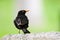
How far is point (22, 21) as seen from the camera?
2152 mm

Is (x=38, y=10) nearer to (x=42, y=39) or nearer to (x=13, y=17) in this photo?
(x=13, y=17)

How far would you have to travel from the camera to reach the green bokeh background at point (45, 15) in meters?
2.20

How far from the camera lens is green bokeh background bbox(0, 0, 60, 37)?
2201mm

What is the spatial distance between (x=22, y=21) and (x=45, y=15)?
0.45m

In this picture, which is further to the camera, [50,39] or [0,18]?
[0,18]

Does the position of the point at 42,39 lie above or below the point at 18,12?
below

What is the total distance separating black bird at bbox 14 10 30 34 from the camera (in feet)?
7.08

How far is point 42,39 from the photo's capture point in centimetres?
165

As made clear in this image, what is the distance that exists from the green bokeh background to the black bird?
0.27 feet

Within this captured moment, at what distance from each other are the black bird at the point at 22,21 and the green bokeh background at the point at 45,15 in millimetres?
82

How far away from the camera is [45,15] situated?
2.25 m

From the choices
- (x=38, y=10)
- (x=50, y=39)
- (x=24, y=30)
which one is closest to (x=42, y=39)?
(x=50, y=39)

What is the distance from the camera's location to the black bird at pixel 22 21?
7.08ft

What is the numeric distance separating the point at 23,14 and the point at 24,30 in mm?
291
